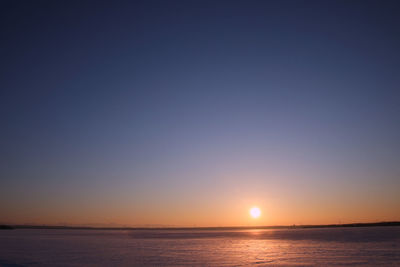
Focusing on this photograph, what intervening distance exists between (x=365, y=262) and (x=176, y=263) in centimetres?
1246

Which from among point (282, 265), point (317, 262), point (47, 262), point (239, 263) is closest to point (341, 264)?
point (317, 262)

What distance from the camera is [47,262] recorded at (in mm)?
22469

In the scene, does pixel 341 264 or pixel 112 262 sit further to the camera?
pixel 112 262

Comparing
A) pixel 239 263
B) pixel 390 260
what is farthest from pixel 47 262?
pixel 390 260

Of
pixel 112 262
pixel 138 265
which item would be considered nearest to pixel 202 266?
pixel 138 265

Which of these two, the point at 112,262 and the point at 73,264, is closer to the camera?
the point at 73,264

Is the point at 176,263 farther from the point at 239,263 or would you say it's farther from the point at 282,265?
the point at 282,265

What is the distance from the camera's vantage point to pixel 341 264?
21141 millimetres

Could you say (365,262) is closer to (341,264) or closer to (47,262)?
(341,264)

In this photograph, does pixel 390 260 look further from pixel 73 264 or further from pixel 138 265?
pixel 73 264

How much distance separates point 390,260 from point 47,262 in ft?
76.2

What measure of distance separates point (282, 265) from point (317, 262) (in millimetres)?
2981

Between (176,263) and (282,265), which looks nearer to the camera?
(282,265)

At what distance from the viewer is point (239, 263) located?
876 inches
